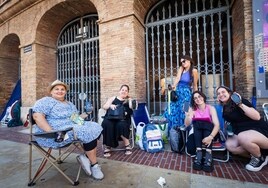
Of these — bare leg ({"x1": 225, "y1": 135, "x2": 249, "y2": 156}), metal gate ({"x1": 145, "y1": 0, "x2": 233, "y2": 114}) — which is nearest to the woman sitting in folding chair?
bare leg ({"x1": 225, "y1": 135, "x2": 249, "y2": 156})

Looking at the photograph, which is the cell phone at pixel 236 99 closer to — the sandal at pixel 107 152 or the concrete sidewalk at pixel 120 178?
the concrete sidewalk at pixel 120 178

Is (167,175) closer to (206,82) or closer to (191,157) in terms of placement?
(191,157)

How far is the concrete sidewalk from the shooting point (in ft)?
7.68

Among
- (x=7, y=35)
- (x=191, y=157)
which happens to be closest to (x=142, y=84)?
(x=191, y=157)

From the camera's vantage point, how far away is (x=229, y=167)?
2828 millimetres

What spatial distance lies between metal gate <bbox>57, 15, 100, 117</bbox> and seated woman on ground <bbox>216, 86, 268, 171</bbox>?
5.11 meters

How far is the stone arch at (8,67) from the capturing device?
957cm

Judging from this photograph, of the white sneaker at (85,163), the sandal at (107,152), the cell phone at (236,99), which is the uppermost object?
the cell phone at (236,99)

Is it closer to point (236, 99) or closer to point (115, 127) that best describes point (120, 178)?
point (115, 127)

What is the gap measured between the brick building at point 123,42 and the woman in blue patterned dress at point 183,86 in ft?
4.26

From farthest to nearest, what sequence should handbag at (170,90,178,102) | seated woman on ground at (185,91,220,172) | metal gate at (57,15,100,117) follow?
1. metal gate at (57,15,100,117)
2. handbag at (170,90,178,102)
3. seated woman on ground at (185,91,220,172)

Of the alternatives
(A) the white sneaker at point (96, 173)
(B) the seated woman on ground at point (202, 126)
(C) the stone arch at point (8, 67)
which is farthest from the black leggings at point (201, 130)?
(C) the stone arch at point (8, 67)

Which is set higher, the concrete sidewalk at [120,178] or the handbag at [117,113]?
the handbag at [117,113]

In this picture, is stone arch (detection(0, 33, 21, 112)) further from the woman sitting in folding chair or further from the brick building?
the woman sitting in folding chair
